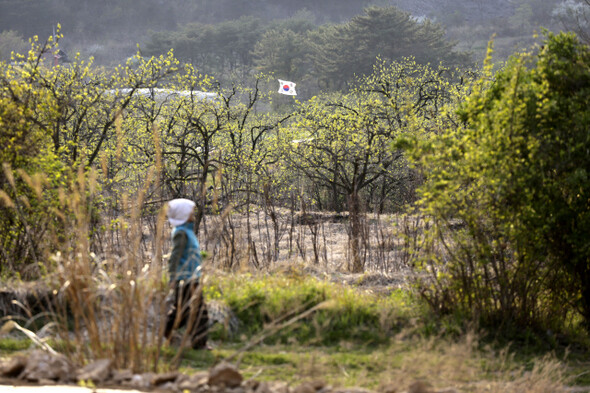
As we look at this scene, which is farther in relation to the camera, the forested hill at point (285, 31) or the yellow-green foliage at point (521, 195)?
the forested hill at point (285, 31)

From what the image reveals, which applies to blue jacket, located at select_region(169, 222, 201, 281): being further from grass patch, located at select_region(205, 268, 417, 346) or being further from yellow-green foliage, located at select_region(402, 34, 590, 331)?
yellow-green foliage, located at select_region(402, 34, 590, 331)

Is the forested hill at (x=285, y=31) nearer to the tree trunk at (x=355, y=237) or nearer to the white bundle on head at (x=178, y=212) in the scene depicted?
the tree trunk at (x=355, y=237)

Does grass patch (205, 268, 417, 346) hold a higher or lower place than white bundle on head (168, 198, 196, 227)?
lower

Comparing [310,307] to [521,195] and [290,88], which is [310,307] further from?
[290,88]

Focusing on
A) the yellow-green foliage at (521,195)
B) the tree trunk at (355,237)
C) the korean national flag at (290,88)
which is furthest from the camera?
the korean national flag at (290,88)

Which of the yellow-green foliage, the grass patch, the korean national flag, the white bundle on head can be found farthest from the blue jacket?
the korean national flag

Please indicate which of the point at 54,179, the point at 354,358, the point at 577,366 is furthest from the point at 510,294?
the point at 54,179

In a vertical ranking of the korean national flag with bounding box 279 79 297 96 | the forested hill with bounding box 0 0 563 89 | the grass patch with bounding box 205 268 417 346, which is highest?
the forested hill with bounding box 0 0 563 89

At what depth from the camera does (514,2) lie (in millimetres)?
92875

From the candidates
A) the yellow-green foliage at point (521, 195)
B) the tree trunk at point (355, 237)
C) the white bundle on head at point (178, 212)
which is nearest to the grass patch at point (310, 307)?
the yellow-green foliage at point (521, 195)

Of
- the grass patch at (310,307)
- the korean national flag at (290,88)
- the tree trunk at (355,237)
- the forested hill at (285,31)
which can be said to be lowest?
the grass patch at (310,307)

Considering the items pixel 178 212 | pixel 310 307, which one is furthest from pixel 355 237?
pixel 178 212

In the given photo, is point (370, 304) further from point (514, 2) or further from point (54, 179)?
point (514, 2)

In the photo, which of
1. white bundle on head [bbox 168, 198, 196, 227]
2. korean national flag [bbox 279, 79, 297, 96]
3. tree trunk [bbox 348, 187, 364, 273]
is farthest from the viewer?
korean national flag [bbox 279, 79, 297, 96]
